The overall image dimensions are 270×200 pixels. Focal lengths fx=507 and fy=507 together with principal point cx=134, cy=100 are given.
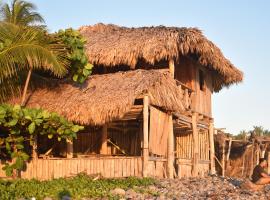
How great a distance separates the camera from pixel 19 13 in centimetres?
1530

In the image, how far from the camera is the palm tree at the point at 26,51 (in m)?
12.9

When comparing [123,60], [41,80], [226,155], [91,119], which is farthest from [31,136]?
[226,155]

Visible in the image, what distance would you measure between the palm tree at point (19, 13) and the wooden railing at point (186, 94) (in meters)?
4.76

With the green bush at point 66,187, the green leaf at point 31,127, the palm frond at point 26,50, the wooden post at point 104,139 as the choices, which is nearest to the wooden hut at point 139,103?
the wooden post at point 104,139

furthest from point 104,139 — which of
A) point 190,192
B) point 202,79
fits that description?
point 202,79

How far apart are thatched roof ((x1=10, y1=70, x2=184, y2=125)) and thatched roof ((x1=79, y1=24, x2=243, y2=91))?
1.25 meters

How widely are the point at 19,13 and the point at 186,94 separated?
5728mm

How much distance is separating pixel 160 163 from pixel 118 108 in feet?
7.29

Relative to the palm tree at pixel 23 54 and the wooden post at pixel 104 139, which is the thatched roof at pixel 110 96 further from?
the wooden post at pixel 104 139

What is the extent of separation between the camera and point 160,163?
46.4 feet

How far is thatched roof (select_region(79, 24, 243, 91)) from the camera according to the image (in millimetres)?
15203

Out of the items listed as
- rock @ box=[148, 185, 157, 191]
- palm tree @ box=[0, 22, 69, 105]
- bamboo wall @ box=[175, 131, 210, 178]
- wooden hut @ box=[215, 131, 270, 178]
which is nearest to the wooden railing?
bamboo wall @ box=[175, 131, 210, 178]

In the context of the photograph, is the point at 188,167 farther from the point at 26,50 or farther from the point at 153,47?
the point at 26,50

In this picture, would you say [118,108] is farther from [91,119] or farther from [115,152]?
[115,152]
